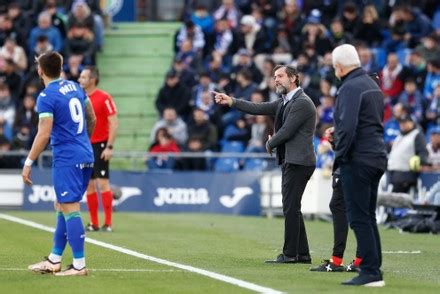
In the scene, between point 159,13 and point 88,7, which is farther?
point 159,13

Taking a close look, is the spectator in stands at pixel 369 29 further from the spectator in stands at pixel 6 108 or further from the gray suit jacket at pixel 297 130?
the gray suit jacket at pixel 297 130

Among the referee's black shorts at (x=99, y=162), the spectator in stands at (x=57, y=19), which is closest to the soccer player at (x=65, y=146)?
the referee's black shorts at (x=99, y=162)

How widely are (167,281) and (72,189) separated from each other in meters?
1.28

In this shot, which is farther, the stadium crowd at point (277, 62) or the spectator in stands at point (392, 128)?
the stadium crowd at point (277, 62)

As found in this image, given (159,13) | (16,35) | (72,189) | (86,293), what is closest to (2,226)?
(72,189)

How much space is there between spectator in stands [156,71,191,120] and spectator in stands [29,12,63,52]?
2755 mm

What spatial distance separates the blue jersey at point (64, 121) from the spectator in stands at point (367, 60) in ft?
47.4

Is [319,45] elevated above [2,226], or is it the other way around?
[319,45]

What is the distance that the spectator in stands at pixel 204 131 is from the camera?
89.5 feet

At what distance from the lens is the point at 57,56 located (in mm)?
12430

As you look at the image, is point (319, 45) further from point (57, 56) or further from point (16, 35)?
point (57, 56)

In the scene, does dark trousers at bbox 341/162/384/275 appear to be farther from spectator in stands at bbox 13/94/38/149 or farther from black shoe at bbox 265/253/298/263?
spectator in stands at bbox 13/94/38/149

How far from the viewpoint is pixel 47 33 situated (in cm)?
2958

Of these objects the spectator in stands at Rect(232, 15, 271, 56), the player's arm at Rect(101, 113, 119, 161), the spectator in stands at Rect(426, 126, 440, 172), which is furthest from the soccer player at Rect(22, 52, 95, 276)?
the spectator in stands at Rect(232, 15, 271, 56)
